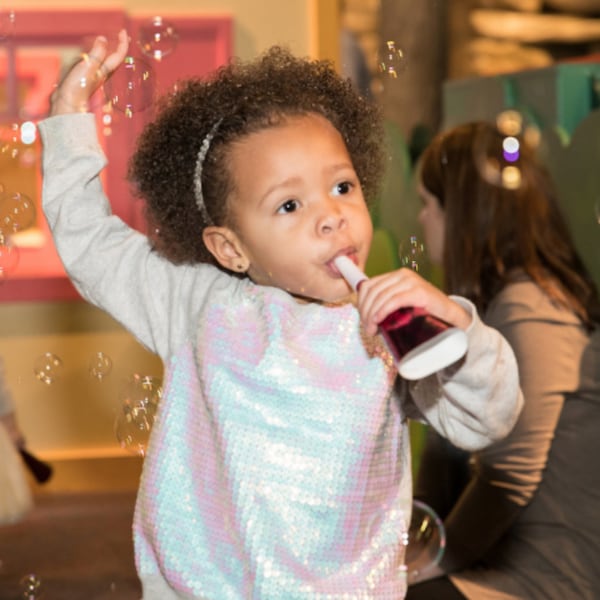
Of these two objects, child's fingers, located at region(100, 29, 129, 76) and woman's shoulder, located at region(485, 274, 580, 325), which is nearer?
child's fingers, located at region(100, 29, 129, 76)

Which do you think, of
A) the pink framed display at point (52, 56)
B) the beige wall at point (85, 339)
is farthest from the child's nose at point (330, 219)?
the pink framed display at point (52, 56)

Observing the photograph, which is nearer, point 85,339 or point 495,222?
point 495,222

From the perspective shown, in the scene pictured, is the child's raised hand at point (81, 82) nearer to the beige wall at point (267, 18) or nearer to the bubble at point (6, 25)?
the bubble at point (6, 25)

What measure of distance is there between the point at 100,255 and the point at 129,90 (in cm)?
30

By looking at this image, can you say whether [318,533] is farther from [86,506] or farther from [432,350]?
[86,506]

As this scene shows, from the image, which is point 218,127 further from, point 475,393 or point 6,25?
point 6,25

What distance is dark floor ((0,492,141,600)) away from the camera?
150cm

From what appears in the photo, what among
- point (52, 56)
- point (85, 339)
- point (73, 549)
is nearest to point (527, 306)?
point (73, 549)

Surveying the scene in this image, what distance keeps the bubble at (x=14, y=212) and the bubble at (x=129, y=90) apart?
0.68 feet

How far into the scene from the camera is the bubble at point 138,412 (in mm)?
1173

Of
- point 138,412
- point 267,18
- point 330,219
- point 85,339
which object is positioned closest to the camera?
point 330,219

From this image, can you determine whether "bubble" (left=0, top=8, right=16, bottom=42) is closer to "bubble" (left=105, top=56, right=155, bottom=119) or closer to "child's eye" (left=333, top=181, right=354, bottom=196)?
"bubble" (left=105, top=56, right=155, bottom=119)

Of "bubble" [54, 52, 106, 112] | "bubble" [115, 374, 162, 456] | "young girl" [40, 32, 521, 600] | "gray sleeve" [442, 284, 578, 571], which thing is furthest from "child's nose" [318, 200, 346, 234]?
"gray sleeve" [442, 284, 578, 571]

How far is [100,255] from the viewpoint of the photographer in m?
0.97
